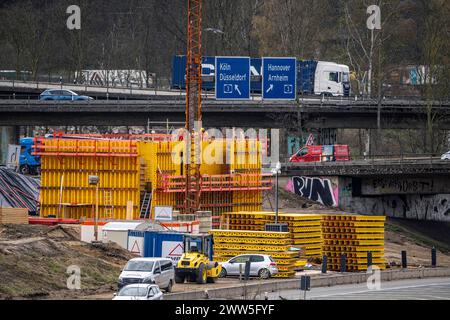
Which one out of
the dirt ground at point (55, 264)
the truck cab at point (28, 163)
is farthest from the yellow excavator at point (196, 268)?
the truck cab at point (28, 163)

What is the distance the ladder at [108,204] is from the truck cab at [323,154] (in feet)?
76.1

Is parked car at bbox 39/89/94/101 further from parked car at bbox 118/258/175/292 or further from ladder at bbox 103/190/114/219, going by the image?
parked car at bbox 118/258/175/292

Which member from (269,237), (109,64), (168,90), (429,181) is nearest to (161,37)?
(109,64)

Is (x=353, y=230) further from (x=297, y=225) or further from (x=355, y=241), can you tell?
(x=297, y=225)

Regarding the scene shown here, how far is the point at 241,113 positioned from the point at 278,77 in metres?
7.69

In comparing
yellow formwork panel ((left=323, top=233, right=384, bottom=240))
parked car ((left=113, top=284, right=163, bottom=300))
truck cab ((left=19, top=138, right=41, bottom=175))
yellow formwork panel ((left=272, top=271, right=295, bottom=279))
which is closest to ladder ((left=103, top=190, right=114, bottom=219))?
yellow formwork panel ((left=323, top=233, right=384, bottom=240))

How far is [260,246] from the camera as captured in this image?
5025 cm

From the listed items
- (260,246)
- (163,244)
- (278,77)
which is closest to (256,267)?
(260,246)

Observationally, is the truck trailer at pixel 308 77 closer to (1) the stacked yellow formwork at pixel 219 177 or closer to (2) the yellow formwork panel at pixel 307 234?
(1) the stacked yellow formwork at pixel 219 177

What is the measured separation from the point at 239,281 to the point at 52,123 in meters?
44.8

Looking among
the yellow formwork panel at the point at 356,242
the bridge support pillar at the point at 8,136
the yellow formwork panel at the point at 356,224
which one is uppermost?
the bridge support pillar at the point at 8,136

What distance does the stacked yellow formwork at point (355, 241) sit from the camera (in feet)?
176

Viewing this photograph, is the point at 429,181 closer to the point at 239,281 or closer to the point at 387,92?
the point at 239,281

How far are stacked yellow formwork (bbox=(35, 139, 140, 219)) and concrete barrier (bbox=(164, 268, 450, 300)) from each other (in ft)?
46.8
